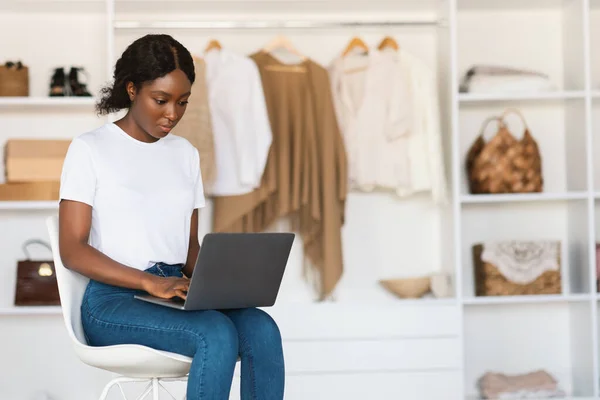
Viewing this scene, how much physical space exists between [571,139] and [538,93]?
13.6 inches

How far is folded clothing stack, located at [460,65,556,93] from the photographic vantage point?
3.55 meters

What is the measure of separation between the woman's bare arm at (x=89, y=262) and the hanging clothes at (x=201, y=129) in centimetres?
143

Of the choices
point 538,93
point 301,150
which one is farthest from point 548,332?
point 301,150

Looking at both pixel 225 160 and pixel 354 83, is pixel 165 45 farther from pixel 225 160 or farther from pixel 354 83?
pixel 354 83

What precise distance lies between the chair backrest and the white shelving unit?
134cm

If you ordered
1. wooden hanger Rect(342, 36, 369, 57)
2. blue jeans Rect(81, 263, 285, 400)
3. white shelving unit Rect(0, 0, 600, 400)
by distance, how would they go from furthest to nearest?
wooden hanger Rect(342, 36, 369, 57), white shelving unit Rect(0, 0, 600, 400), blue jeans Rect(81, 263, 285, 400)

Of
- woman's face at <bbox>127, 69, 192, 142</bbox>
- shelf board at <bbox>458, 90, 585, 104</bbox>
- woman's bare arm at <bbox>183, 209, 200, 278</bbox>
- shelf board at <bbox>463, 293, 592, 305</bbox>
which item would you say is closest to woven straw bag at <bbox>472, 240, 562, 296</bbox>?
shelf board at <bbox>463, 293, 592, 305</bbox>

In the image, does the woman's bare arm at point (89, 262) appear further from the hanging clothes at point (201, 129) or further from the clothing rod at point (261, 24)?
the clothing rod at point (261, 24)

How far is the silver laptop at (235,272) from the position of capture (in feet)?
5.74

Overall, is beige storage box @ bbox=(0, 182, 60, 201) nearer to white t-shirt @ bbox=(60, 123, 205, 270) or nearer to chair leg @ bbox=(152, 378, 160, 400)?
white t-shirt @ bbox=(60, 123, 205, 270)

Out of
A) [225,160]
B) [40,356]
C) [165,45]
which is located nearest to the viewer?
[165,45]

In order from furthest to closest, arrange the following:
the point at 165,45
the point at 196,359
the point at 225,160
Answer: the point at 225,160
the point at 165,45
the point at 196,359

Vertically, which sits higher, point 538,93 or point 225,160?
point 538,93

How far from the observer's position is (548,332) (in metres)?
3.87
